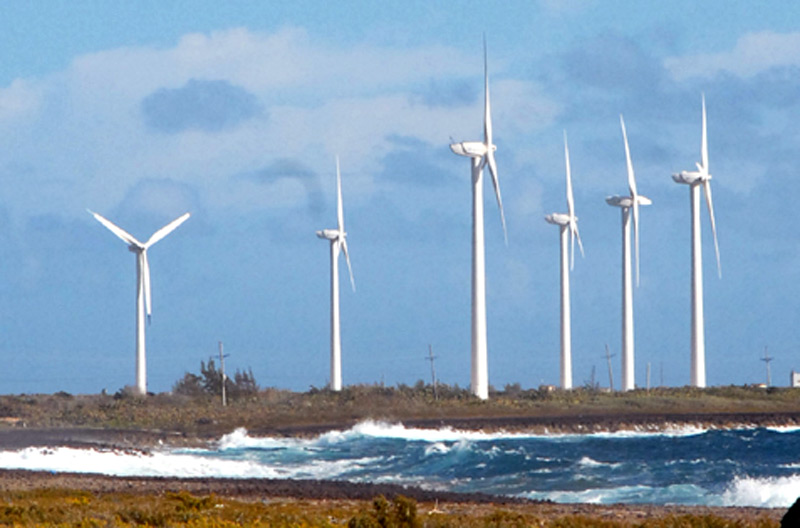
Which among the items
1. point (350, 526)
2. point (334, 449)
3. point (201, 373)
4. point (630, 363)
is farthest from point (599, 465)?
point (201, 373)

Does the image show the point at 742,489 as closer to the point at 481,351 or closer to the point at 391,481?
the point at 391,481

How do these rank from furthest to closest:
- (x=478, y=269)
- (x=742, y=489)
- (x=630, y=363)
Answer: (x=630, y=363) → (x=478, y=269) → (x=742, y=489)

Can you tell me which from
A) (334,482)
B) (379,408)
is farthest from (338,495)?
(379,408)

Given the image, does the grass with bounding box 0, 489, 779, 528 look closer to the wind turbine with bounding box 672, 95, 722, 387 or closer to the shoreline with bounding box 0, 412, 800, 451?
the shoreline with bounding box 0, 412, 800, 451

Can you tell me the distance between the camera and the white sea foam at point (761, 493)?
38.1m

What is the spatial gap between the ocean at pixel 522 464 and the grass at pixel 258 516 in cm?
1227

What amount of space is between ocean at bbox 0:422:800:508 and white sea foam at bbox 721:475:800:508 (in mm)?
38

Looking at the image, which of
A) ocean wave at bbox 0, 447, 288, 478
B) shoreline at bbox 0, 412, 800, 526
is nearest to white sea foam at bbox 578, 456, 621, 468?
ocean wave at bbox 0, 447, 288, 478

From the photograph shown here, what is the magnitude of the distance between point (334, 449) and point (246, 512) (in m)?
40.6

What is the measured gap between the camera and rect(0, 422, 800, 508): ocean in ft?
134

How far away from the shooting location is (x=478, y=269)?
83062 mm

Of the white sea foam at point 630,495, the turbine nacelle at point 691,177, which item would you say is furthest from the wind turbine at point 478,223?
the white sea foam at point 630,495

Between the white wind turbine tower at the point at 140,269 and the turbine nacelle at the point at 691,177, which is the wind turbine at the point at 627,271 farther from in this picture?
the white wind turbine tower at the point at 140,269

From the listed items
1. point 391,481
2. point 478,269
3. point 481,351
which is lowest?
point 391,481
